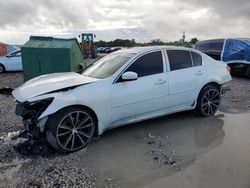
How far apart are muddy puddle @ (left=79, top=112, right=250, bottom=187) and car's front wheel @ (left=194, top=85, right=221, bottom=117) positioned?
0.23 m

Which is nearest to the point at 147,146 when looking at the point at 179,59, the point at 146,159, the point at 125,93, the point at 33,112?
the point at 146,159

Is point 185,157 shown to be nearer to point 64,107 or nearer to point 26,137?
point 64,107

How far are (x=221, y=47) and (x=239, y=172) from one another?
9464 millimetres

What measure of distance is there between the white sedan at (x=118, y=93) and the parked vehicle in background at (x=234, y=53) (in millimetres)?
5776

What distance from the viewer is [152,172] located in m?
3.72

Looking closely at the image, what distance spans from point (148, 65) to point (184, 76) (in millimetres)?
869

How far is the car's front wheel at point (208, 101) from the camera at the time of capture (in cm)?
598

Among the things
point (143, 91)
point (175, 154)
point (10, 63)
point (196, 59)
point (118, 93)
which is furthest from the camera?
point (10, 63)

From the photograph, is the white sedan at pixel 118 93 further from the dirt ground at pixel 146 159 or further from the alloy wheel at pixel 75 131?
the dirt ground at pixel 146 159

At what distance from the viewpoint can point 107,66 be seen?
530 centimetres

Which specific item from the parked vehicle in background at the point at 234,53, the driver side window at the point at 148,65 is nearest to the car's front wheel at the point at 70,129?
the driver side window at the point at 148,65

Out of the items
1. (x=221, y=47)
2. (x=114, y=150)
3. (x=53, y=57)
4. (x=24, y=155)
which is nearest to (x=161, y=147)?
(x=114, y=150)

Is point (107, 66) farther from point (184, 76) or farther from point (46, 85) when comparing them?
point (184, 76)

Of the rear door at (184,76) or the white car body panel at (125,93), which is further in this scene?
the rear door at (184,76)
